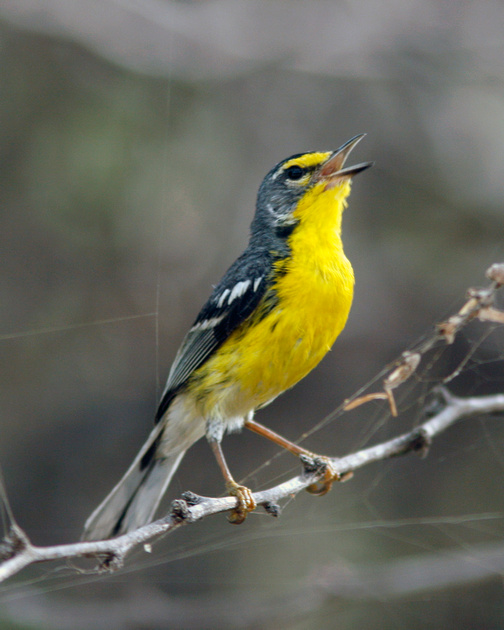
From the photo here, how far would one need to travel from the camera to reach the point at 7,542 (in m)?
1.58

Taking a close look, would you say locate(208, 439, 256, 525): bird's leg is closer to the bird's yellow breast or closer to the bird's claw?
the bird's claw

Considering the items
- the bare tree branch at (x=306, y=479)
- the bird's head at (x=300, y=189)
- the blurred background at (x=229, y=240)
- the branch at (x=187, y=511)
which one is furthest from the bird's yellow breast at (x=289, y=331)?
the blurred background at (x=229, y=240)

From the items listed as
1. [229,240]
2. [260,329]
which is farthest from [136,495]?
[229,240]

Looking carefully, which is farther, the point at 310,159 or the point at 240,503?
the point at 310,159

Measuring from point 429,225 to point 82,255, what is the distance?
3.60 meters

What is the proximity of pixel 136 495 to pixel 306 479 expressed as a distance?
106cm

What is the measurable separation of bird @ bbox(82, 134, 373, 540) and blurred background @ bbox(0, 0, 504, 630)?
1794 millimetres

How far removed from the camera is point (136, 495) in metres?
3.40

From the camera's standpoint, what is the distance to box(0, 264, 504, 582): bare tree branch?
5.18 feet

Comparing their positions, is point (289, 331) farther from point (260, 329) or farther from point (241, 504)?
point (241, 504)

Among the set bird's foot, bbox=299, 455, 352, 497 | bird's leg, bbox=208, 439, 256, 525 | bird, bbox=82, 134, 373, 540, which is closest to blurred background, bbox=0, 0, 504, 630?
bird, bbox=82, 134, 373, 540

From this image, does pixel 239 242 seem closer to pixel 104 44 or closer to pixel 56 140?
pixel 56 140

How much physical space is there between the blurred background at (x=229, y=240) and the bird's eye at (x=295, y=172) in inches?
90.4

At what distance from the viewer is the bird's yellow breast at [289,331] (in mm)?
2883
